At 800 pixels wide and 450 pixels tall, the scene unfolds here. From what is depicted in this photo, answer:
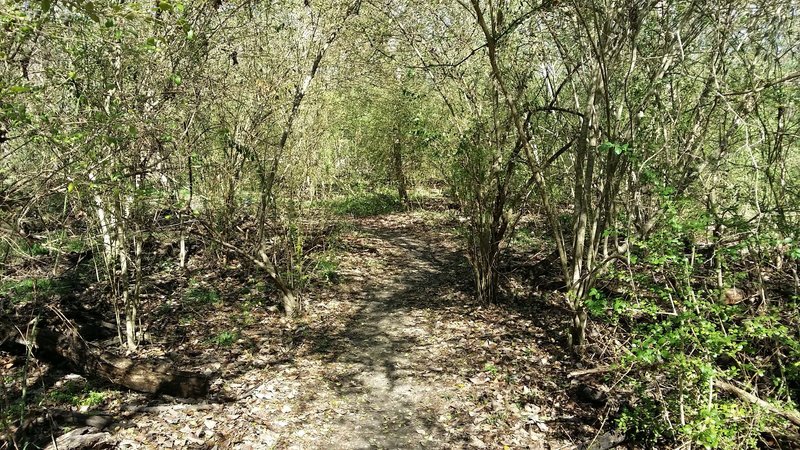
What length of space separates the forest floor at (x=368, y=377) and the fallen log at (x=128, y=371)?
0.14m

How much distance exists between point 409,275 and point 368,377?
12.3 ft

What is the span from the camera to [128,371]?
5.17 metres

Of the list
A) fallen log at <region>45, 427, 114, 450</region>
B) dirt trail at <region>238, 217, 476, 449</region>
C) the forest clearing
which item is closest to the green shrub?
dirt trail at <region>238, 217, 476, 449</region>

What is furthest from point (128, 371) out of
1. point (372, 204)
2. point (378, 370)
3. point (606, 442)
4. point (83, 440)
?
point (372, 204)

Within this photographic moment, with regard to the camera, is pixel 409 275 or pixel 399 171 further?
pixel 399 171

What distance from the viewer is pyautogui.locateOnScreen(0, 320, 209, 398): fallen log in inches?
200

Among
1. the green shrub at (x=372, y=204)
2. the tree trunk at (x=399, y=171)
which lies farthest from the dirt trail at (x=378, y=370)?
the tree trunk at (x=399, y=171)

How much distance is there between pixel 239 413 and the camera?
15.7 ft

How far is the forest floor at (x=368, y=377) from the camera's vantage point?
4.50m

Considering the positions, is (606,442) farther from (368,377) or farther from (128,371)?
(128,371)

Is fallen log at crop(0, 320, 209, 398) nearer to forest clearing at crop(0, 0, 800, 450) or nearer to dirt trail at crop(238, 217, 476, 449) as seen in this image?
forest clearing at crop(0, 0, 800, 450)

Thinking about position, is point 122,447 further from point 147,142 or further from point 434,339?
point 434,339

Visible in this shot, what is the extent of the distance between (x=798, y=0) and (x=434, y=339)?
17.3ft

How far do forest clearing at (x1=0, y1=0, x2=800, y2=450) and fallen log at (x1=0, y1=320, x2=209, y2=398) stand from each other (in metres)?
0.03
